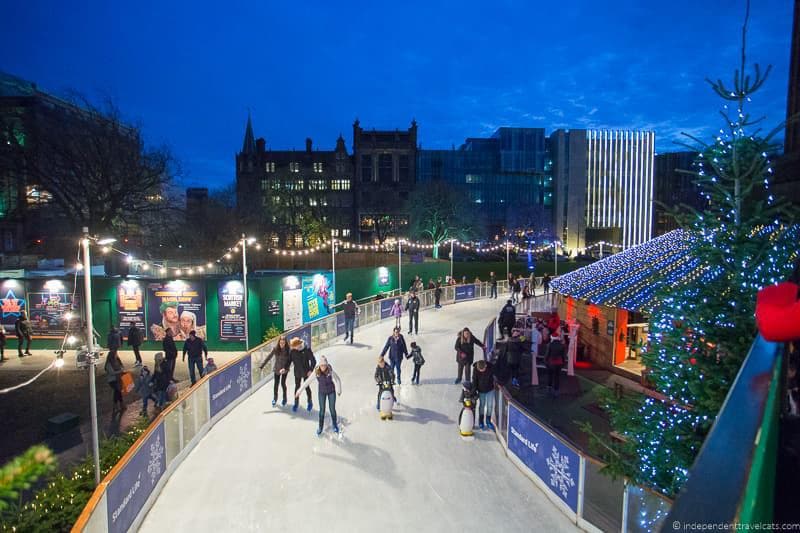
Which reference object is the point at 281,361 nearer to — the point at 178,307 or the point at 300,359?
the point at 300,359

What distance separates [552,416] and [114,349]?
10253 millimetres

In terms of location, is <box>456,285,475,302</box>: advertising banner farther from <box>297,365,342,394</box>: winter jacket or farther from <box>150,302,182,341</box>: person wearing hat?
<box>297,365,342,394</box>: winter jacket

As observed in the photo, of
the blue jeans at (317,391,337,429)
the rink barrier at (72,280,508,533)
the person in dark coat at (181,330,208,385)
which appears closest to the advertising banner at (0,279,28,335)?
the person in dark coat at (181,330,208,385)

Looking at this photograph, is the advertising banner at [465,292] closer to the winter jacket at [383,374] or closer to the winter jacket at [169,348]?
the winter jacket at [169,348]

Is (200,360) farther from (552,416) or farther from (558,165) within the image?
(558,165)

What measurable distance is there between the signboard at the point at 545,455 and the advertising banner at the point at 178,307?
12444 mm

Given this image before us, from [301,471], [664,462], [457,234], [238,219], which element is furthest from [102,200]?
[457,234]

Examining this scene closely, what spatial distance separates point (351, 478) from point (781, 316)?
673 cm

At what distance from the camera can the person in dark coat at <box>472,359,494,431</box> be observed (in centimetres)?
881

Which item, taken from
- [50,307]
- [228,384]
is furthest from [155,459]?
[50,307]

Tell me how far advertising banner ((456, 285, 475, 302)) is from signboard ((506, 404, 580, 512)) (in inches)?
814

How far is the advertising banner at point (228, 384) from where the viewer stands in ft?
30.9

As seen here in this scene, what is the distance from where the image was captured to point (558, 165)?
7712 cm

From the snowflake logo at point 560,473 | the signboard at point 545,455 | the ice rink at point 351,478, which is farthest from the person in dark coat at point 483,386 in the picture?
the snowflake logo at point 560,473
